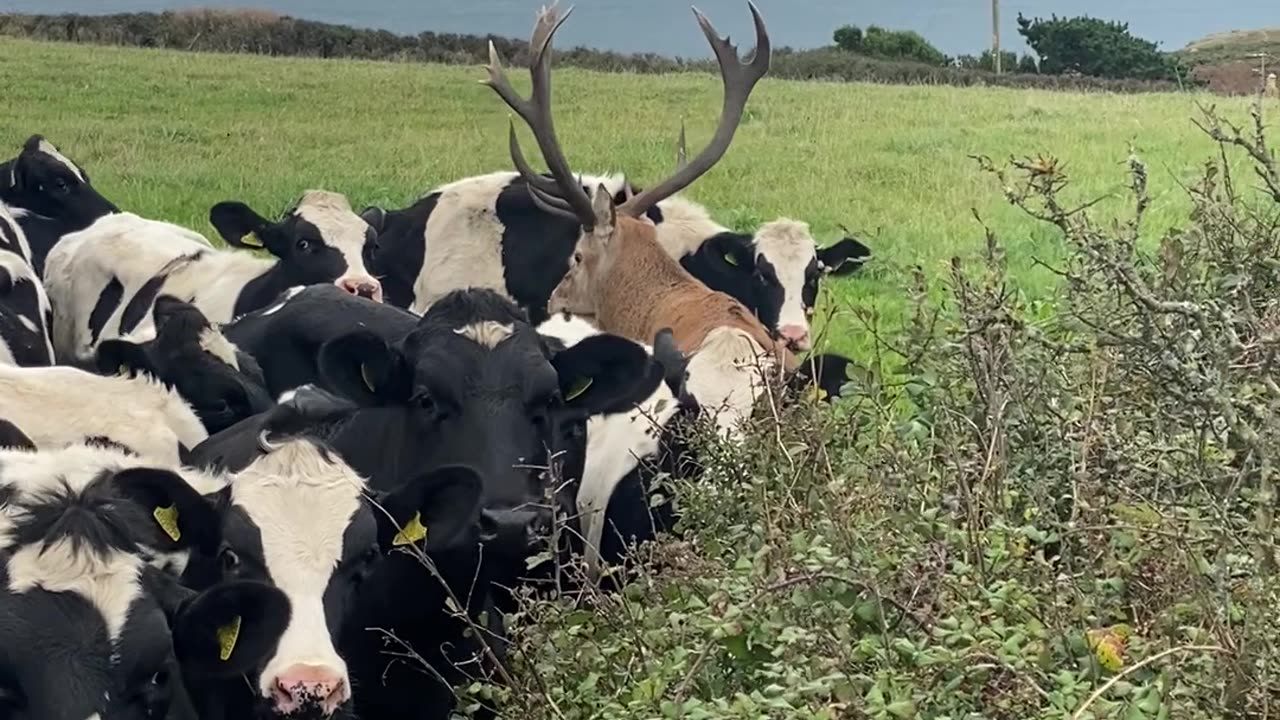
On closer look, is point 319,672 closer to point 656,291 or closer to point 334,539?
point 334,539

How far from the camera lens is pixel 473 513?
16.5 feet

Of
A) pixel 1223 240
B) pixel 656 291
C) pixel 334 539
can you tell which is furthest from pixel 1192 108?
pixel 334 539

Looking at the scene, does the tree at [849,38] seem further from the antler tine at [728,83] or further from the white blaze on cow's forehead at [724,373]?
the white blaze on cow's forehead at [724,373]

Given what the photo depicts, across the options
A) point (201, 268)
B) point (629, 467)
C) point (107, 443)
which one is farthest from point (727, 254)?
point (107, 443)

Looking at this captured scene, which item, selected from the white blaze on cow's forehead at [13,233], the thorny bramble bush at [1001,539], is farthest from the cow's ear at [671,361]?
the white blaze on cow's forehead at [13,233]

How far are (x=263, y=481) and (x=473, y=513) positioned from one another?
2.02ft

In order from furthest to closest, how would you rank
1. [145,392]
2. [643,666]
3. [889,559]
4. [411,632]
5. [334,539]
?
[145,392] < [411,632] < [334,539] < [643,666] < [889,559]

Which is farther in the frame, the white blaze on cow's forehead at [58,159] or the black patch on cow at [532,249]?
the white blaze on cow's forehead at [58,159]

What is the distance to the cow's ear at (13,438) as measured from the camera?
545 cm

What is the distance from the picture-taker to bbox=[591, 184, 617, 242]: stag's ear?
9.33 m

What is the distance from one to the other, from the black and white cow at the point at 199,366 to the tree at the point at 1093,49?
3185 cm

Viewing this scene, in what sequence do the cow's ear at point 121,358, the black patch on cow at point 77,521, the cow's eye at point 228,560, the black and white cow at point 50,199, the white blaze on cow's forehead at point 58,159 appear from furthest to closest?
the white blaze on cow's forehead at point 58,159
the black and white cow at point 50,199
the cow's ear at point 121,358
the cow's eye at point 228,560
the black patch on cow at point 77,521

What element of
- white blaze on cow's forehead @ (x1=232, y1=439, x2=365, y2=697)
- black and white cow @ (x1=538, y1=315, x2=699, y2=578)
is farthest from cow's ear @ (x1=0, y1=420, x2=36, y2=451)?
black and white cow @ (x1=538, y1=315, x2=699, y2=578)

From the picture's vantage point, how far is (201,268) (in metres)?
9.56
